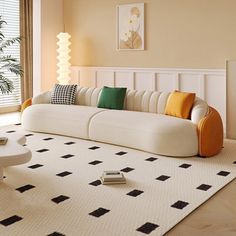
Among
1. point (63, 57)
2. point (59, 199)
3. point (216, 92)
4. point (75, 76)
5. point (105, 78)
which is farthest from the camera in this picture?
point (75, 76)

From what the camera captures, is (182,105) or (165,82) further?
(165,82)

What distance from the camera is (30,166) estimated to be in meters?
4.67

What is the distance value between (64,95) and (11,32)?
8.84 feet

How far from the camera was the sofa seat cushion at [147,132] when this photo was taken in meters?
Answer: 5.00

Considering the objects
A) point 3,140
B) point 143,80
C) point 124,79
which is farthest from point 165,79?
point 3,140

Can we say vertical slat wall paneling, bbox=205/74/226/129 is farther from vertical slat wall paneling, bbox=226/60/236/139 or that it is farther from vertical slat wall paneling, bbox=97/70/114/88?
vertical slat wall paneling, bbox=97/70/114/88

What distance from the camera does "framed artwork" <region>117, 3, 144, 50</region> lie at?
7.35m

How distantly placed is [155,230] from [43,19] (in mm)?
6135

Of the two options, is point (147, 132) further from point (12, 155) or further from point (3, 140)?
point (12, 155)

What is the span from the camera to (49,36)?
328 inches

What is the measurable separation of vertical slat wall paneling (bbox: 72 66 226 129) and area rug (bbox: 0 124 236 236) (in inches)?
52.2

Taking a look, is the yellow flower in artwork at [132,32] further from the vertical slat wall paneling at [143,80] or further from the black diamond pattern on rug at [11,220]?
the black diamond pattern on rug at [11,220]

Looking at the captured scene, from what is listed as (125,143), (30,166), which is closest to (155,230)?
(30,166)

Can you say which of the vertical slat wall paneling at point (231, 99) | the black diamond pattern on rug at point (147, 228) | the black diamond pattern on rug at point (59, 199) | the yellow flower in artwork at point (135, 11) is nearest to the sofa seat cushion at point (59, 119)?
the vertical slat wall paneling at point (231, 99)
